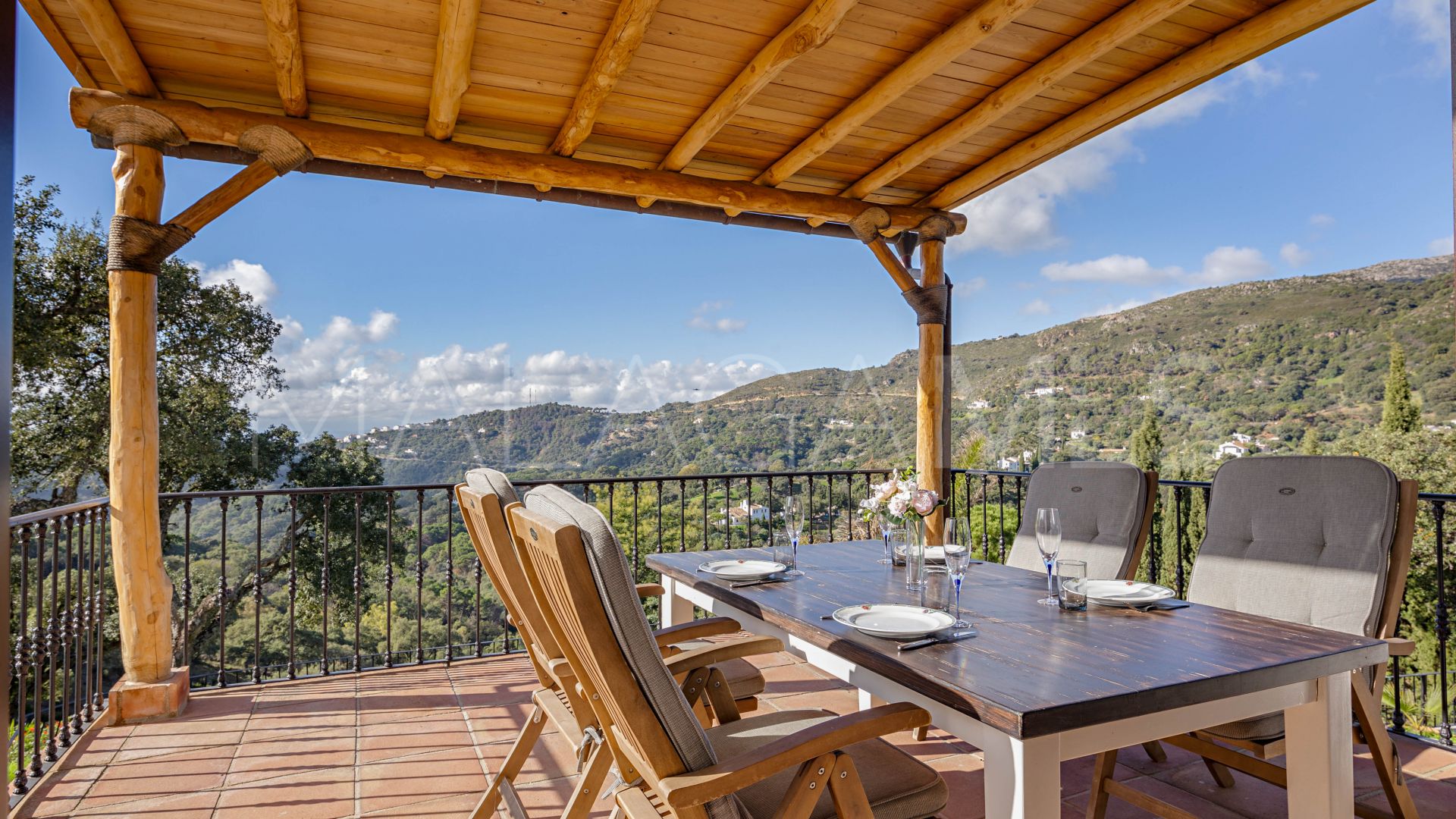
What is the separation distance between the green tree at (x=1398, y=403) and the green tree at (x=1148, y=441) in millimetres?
3736

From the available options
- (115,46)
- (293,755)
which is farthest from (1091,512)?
(115,46)

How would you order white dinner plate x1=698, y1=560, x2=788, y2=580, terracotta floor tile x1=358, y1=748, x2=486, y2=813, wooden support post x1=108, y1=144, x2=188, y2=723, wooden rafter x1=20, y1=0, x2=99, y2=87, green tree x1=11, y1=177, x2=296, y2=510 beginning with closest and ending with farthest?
white dinner plate x1=698, y1=560, x2=788, y2=580 < terracotta floor tile x1=358, y1=748, x2=486, y2=813 < wooden rafter x1=20, y1=0, x2=99, y2=87 < wooden support post x1=108, y1=144, x2=188, y2=723 < green tree x1=11, y1=177, x2=296, y2=510

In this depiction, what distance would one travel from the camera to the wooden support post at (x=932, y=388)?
5.06 metres

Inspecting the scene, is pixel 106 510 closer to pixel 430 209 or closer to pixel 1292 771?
pixel 1292 771

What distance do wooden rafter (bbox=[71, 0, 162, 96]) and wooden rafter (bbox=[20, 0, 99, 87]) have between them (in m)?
0.10

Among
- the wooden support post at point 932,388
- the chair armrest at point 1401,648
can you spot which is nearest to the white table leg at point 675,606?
the chair armrest at point 1401,648

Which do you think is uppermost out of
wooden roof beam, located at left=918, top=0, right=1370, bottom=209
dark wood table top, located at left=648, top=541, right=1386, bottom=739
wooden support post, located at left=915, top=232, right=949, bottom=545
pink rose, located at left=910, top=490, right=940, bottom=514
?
wooden roof beam, located at left=918, top=0, right=1370, bottom=209

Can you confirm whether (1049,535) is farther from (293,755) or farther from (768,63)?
(293,755)

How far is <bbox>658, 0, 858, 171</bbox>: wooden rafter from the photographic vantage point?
281cm

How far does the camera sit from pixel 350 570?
36.6 ft

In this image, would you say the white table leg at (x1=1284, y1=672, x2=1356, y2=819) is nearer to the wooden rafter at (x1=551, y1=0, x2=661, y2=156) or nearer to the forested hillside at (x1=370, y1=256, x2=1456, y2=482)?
the wooden rafter at (x1=551, y1=0, x2=661, y2=156)

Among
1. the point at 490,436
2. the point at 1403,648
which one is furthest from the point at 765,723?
the point at 490,436

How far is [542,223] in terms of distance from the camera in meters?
19.8

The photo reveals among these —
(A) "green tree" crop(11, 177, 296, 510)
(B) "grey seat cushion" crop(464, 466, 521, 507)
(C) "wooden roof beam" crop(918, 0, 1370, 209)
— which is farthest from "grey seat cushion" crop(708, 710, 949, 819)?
(A) "green tree" crop(11, 177, 296, 510)
